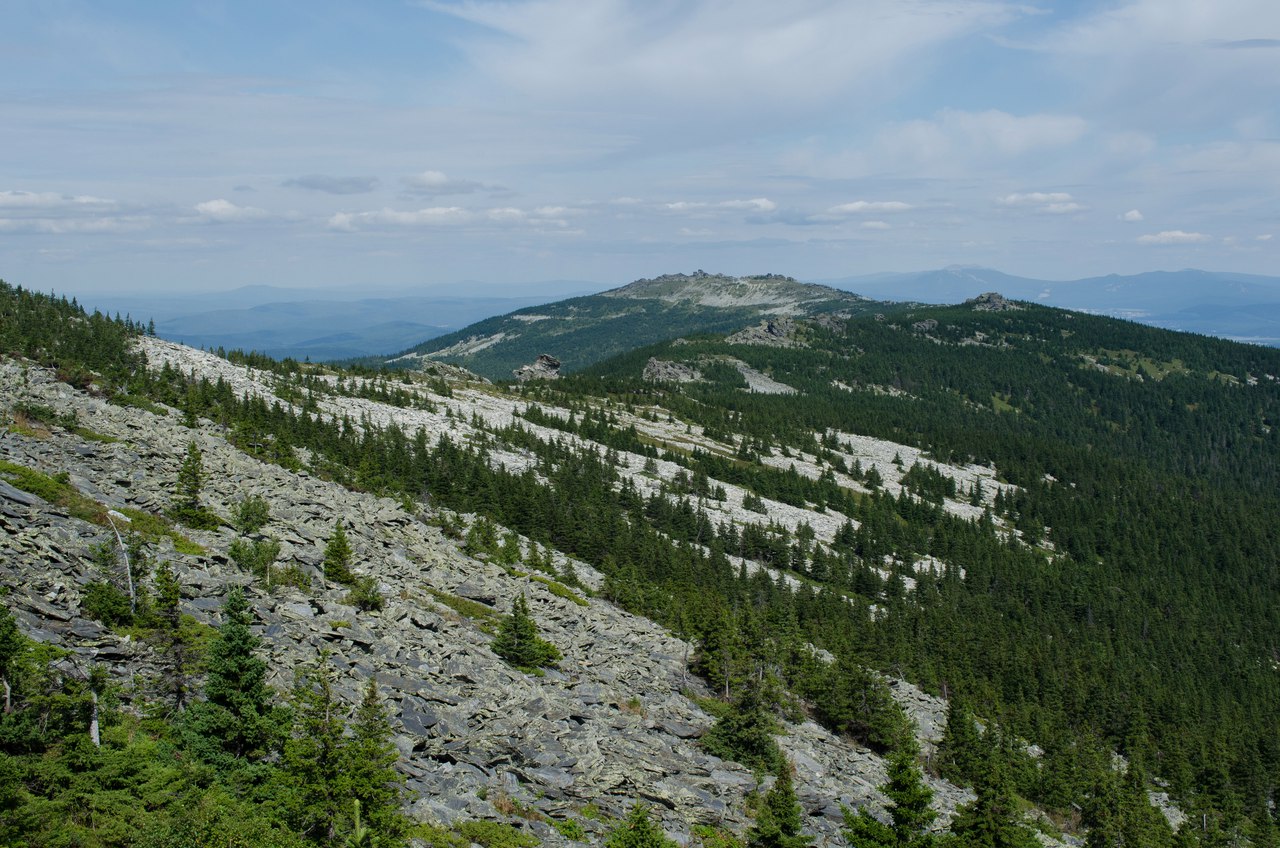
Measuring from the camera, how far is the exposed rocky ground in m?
32.3

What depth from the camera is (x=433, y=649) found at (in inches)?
1634

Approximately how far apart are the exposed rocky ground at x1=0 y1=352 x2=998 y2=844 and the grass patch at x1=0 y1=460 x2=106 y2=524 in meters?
1.02

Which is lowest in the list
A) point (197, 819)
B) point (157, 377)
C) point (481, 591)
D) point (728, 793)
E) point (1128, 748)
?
point (1128, 748)

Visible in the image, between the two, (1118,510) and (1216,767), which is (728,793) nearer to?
(1216,767)

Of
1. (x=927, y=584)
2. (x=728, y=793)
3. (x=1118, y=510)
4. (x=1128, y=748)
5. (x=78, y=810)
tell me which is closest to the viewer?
(x=78, y=810)

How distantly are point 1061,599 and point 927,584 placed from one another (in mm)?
30309

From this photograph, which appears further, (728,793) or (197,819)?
(728,793)

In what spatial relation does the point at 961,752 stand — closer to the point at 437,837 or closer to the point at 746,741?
the point at 746,741

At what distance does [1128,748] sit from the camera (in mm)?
87562

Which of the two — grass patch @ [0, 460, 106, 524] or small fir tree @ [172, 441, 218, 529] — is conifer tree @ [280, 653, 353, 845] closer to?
grass patch @ [0, 460, 106, 524]

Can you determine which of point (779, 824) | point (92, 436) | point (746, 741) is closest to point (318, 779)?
point (779, 824)

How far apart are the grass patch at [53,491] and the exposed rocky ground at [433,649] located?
40.3 inches

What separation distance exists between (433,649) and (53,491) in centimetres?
2141

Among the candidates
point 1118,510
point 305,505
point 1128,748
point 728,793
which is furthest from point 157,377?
point 1118,510
